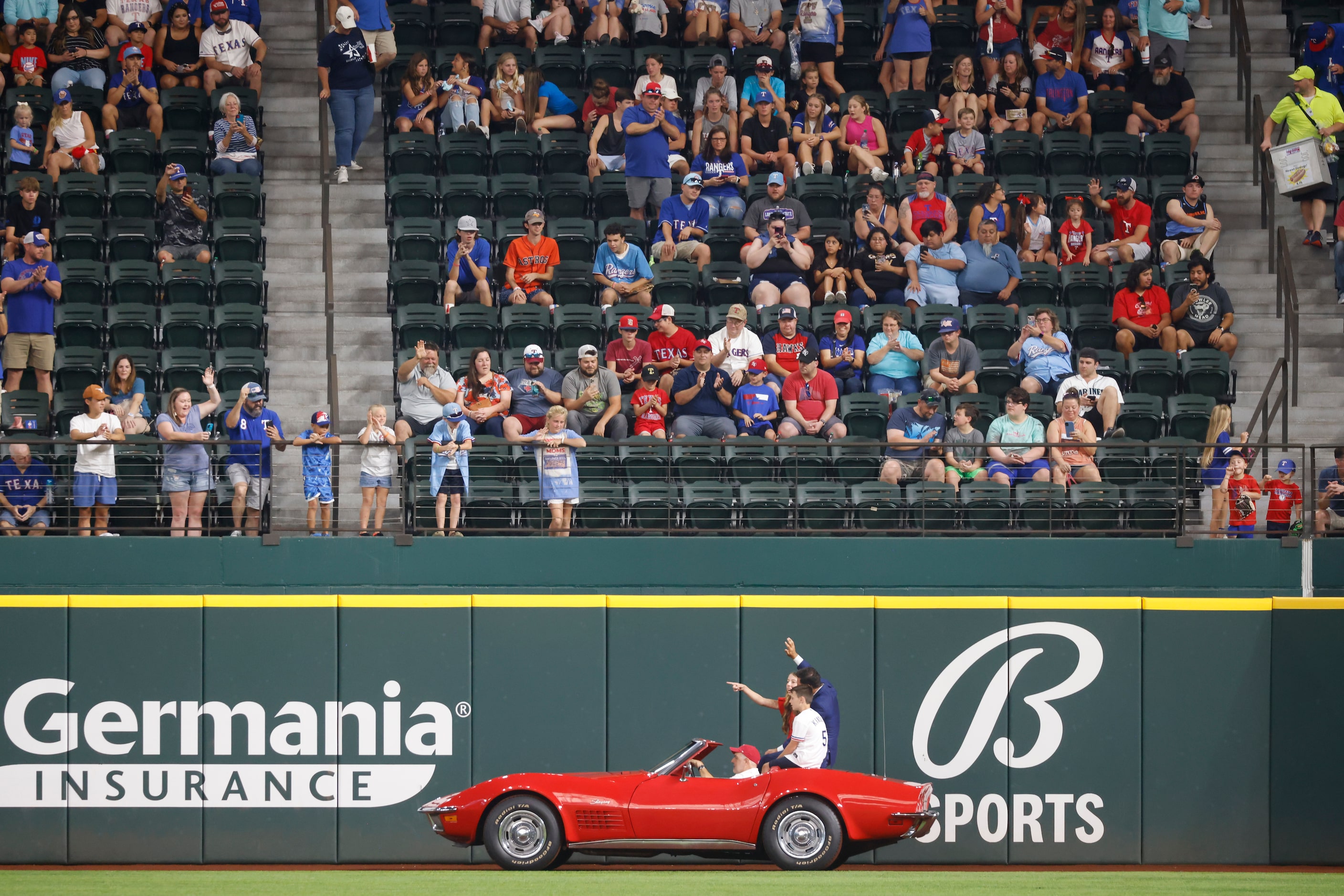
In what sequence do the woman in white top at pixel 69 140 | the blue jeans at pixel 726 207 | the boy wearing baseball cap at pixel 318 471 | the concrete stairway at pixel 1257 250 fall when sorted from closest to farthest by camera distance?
the boy wearing baseball cap at pixel 318 471 → the concrete stairway at pixel 1257 250 → the woman in white top at pixel 69 140 → the blue jeans at pixel 726 207

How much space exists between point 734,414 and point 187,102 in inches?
325

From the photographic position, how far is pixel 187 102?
19.0 meters

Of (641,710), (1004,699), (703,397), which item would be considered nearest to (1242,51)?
(703,397)

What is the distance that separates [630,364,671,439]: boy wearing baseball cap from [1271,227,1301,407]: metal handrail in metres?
6.93

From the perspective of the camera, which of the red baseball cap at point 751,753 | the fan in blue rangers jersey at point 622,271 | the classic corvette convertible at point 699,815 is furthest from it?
the fan in blue rangers jersey at point 622,271

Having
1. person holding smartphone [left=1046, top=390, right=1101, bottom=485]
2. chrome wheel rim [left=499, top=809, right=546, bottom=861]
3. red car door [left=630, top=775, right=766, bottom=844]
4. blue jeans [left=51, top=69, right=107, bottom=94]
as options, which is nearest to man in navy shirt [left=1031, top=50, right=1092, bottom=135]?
person holding smartphone [left=1046, top=390, right=1101, bottom=485]

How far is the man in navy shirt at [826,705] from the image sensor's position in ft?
40.5

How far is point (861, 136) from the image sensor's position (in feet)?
62.7

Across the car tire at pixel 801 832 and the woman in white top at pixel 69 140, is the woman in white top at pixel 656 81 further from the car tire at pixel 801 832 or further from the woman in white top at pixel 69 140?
the car tire at pixel 801 832

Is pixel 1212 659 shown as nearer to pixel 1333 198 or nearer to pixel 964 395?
pixel 964 395

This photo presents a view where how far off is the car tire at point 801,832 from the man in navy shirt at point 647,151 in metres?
8.64

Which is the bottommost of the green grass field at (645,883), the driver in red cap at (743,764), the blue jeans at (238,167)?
the green grass field at (645,883)

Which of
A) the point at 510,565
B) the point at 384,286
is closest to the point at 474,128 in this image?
the point at 384,286

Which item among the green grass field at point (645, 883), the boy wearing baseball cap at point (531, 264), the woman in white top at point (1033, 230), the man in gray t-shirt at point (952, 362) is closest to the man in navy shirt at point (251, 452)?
the boy wearing baseball cap at point (531, 264)
